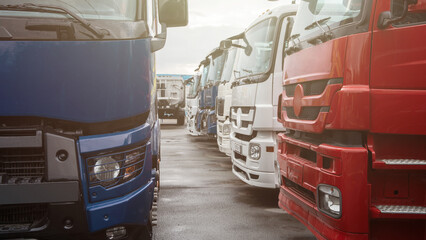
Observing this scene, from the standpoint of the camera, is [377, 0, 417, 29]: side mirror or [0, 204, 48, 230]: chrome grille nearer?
[377, 0, 417, 29]: side mirror

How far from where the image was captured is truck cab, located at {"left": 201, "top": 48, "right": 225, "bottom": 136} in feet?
35.8

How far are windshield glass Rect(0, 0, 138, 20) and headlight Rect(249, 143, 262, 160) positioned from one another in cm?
270

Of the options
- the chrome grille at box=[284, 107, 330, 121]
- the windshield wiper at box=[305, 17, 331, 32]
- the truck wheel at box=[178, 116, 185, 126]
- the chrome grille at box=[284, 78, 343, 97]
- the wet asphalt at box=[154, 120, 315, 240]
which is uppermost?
the windshield wiper at box=[305, 17, 331, 32]

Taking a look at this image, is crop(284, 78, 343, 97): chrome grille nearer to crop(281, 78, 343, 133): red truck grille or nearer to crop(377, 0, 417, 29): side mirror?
crop(281, 78, 343, 133): red truck grille

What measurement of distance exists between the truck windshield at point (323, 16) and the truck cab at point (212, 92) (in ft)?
22.6

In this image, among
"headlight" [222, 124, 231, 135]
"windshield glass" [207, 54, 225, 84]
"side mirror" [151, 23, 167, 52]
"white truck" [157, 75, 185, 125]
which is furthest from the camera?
"white truck" [157, 75, 185, 125]

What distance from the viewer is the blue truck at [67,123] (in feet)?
8.96

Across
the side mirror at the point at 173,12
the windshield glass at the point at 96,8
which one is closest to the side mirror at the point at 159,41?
the side mirror at the point at 173,12

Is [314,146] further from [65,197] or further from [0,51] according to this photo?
[0,51]

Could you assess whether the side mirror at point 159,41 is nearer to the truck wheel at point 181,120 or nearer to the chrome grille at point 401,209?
the chrome grille at point 401,209

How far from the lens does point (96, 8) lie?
3.15 meters

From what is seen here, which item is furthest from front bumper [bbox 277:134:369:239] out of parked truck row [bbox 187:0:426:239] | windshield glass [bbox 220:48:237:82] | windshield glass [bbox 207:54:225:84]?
windshield glass [bbox 207:54:225:84]

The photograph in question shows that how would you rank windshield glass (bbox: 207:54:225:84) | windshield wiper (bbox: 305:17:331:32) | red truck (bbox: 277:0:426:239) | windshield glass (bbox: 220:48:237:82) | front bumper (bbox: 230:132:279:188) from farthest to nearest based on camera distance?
windshield glass (bbox: 207:54:225:84)
windshield glass (bbox: 220:48:237:82)
front bumper (bbox: 230:132:279:188)
windshield wiper (bbox: 305:17:331:32)
red truck (bbox: 277:0:426:239)

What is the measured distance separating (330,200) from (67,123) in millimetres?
1922
